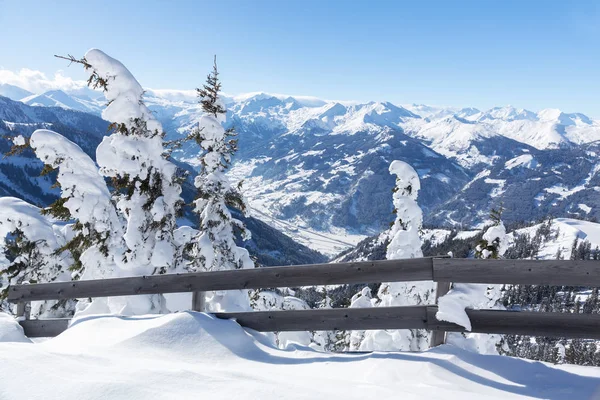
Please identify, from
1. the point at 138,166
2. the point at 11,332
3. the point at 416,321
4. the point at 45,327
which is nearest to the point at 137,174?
the point at 138,166

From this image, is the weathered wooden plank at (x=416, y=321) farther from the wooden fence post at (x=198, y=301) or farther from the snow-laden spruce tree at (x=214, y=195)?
the snow-laden spruce tree at (x=214, y=195)

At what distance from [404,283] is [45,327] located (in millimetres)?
14487

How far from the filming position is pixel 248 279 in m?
6.14

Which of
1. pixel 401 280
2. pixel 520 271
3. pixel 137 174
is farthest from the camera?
pixel 137 174

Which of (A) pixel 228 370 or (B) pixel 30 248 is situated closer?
(A) pixel 228 370

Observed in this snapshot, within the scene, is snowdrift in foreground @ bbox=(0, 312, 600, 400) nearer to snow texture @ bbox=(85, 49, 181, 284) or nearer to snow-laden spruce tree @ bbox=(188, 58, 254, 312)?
snow texture @ bbox=(85, 49, 181, 284)

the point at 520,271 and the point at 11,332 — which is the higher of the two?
the point at 520,271

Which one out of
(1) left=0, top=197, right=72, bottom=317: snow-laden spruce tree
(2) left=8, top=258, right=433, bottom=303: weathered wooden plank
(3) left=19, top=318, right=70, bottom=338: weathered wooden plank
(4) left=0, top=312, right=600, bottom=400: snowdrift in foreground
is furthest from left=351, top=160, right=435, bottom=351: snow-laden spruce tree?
(1) left=0, top=197, right=72, bottom=317: snow-laden spruce tree

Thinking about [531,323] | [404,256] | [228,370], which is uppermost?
[531,323]

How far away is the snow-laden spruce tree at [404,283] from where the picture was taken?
16734mm

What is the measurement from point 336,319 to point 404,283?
1274 cm

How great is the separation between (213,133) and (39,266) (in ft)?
27.1

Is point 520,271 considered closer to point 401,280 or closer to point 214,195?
point 401,280

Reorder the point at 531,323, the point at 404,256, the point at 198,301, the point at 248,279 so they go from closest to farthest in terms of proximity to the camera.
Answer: the point at 531,323 → the point at 248,279 → the point at 198,301 → the point at 404,256
